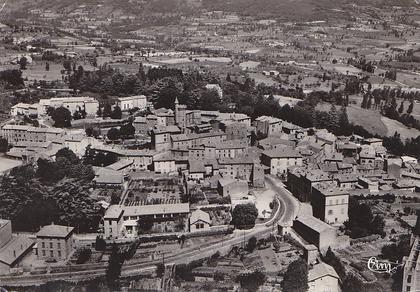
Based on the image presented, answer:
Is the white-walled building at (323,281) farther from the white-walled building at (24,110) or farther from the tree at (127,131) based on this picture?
the white-walled building at (24,110)

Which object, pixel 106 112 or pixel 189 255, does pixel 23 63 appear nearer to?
pixel 106 112

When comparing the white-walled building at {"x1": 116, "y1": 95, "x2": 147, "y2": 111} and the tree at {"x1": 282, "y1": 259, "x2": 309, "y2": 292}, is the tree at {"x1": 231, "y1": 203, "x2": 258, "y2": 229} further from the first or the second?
the white-walled building at {"x1": 116, "y1": 95, "x2": 147, "y2": 111}

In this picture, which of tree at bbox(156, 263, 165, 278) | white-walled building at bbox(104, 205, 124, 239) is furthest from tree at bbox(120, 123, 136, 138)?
tree at bbox(156, 263, 165, 278)

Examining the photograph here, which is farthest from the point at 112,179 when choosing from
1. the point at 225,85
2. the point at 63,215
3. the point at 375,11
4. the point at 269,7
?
the point at 269,7

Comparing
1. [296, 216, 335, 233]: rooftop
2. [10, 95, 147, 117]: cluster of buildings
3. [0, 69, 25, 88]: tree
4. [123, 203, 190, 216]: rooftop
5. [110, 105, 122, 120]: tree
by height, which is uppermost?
[0, 69, 25, 88]: tree

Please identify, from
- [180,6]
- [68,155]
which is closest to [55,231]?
[68,155]

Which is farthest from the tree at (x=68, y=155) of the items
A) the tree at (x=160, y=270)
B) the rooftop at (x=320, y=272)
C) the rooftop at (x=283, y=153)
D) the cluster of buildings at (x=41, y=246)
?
the rooftop at (x=320, y=272)
